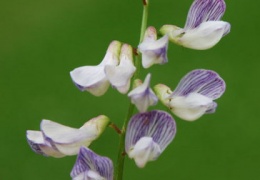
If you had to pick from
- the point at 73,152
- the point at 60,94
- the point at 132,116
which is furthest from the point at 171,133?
the point at 60,94

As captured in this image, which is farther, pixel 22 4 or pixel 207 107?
pixel 22 4

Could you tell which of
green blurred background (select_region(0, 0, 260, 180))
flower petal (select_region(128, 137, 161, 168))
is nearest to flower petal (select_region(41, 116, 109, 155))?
flower petal (select_region(128, 137, 161, 168))

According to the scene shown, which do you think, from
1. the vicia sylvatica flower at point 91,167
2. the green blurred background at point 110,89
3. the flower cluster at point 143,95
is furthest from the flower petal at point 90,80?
the green blurred background at point 110,89

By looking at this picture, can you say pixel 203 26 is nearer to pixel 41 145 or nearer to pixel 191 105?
pixel 191 105

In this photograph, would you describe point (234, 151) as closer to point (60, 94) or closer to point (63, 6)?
point (60, 94)

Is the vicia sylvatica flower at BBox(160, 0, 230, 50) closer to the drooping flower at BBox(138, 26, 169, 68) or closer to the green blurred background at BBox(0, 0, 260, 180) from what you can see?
the drooping flower at BBox(138, 26, 169, 68)

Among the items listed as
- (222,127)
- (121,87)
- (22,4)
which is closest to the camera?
(121,87)
